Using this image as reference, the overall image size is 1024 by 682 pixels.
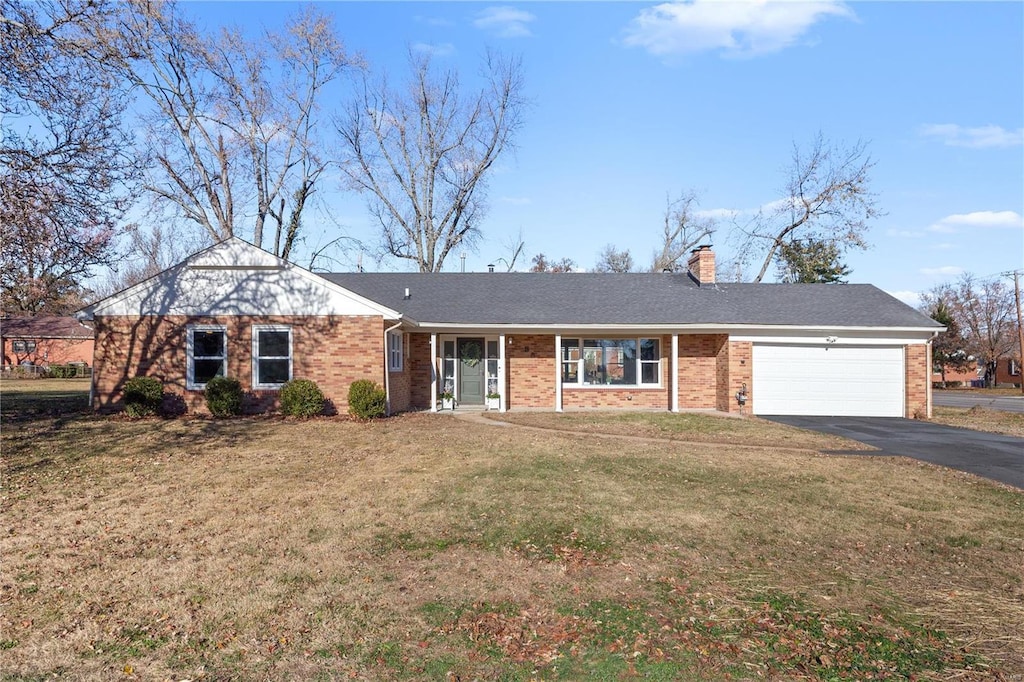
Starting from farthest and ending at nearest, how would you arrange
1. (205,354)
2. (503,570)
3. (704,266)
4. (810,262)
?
(810,262) → (704,266) → (205,354) → (503,570)

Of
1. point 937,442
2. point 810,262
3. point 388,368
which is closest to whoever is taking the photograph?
point 937,442

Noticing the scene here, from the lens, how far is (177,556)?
5211 millimetres

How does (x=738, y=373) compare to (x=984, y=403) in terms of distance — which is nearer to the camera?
(x=738, y=373)

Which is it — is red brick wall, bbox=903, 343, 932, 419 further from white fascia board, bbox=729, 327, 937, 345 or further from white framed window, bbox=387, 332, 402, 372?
white framed window, bbox=387, 332, 402, 372

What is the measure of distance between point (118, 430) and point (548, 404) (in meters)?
10.6

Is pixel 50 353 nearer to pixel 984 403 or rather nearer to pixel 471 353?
pixel 471 353

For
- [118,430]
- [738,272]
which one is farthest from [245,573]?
[738,272]

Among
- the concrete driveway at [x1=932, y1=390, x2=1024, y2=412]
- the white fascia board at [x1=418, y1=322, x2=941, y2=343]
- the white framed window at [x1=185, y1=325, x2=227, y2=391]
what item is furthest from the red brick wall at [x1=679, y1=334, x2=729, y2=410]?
the white framed window at [x1=185, y1=325, x2=227, y2=391]

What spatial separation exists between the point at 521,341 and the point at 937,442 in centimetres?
1023

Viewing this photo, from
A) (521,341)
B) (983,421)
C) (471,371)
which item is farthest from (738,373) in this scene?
(471,371)

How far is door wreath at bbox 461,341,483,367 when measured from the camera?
18.2 metres

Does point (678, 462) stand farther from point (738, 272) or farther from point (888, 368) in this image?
point (738, 272)

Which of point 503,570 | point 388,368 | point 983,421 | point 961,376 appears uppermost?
point 388,368

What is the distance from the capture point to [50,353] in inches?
1628
